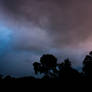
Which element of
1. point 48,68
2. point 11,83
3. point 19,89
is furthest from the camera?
point 48,68

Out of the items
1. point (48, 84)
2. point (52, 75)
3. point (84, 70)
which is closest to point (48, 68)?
point (52, 75)

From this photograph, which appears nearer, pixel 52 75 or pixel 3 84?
pixel 3 84

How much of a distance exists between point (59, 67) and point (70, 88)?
30.4 metres

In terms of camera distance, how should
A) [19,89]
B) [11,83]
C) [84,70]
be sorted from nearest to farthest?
1. [19,89]
2. [11,83]
3. [84,70]

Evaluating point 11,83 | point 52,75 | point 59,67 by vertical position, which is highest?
point 59,67

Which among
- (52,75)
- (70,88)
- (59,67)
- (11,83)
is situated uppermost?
(59,67)

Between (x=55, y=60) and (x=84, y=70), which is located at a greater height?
(x=55, y=60)

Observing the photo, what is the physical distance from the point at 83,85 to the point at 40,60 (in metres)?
31.0

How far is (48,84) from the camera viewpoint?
2055 cm

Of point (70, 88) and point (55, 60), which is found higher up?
point (55, 60)

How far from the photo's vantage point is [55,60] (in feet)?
164

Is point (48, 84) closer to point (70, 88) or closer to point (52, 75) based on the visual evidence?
point (70, 88)

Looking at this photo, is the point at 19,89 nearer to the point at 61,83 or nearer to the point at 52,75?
the point at 61,83

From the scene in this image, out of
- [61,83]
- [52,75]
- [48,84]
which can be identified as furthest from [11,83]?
[52,75]
